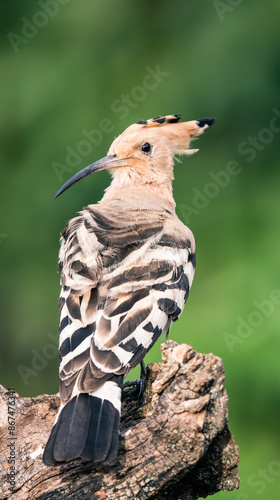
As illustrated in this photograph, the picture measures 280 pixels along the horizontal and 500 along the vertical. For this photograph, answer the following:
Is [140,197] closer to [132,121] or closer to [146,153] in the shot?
[146,153]

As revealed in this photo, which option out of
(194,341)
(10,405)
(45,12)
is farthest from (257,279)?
(45,12)

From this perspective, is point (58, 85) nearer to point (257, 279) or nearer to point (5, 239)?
point (5, 239)

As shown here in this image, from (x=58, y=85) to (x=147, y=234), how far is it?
111 inches

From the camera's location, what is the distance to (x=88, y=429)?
2.12 m

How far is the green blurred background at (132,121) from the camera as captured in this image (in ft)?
15.0

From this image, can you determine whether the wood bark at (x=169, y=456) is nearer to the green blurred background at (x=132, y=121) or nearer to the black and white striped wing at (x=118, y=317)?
the black and white striped wing at (x=118, y=317)

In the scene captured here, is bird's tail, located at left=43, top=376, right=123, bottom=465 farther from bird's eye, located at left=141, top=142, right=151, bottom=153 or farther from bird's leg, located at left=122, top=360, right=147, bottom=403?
bird's eye, located at left=141, top=142, right=151, bottom=153

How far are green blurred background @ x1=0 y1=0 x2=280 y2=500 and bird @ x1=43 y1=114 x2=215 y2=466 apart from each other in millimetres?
963

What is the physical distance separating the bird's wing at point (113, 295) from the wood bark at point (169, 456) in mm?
193

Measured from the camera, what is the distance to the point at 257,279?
4.21m

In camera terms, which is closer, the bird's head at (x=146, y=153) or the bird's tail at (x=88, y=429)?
the bird's tail at (x=88, y=429)

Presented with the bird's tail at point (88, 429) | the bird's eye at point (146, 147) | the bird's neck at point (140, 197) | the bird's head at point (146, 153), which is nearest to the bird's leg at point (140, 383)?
the bird's tail at point (88, 429)

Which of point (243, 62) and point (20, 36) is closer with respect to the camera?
point (243, 62)

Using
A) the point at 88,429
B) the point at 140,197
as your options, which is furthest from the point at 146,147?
the point at 88,429
